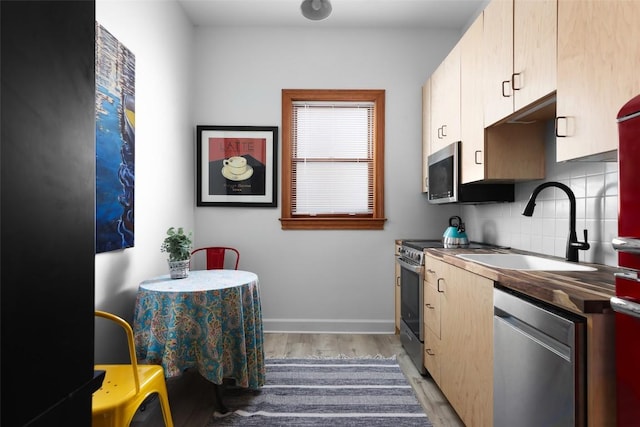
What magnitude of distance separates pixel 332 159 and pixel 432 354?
6.45 feet

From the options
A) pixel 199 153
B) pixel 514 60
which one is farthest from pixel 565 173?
pixel 199 153

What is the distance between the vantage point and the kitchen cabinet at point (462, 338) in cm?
165

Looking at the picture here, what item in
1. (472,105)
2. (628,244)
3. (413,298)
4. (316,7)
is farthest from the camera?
(413,298)

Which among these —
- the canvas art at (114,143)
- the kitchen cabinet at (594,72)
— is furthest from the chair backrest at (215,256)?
the kitchen cabinet at (594,72)

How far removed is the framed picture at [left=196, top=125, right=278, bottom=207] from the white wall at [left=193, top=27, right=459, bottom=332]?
10cm

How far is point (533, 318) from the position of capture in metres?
1.27

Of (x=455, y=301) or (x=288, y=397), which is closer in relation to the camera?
(x=455, y=301)

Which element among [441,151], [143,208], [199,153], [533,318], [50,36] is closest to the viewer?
[50,36]

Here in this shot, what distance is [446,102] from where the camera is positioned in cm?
294

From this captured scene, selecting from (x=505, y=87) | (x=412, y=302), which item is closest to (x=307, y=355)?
(x=412, y=302)

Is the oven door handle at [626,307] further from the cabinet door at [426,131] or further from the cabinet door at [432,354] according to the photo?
the cabinet door at [426,131]

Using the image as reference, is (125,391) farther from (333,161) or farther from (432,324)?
(333,161)

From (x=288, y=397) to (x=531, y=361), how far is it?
1543 millimetres

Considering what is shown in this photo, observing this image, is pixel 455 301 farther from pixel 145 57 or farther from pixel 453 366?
pixel 145 57
